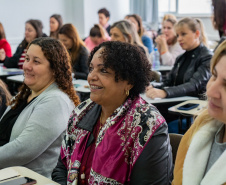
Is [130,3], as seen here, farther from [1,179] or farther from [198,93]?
[1,179]

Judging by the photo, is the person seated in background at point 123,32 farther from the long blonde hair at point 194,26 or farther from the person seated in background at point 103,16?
the person seated in background at point 103,16

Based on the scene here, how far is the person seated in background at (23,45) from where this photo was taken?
5383 mm

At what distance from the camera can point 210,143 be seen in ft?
4.17

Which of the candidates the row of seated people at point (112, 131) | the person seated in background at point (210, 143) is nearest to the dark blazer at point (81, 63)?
the row of seated people at point (112, 131)

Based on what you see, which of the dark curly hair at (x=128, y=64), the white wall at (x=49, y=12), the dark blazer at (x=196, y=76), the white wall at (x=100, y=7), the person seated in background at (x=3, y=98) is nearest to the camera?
the dark curly hair at (x=128, y=64)

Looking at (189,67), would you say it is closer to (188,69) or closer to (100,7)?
(188,69)

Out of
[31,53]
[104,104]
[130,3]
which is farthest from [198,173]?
[130,3]

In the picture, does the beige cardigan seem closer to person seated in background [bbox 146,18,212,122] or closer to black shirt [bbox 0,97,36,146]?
black shirt [bbox 0,97,36,146]

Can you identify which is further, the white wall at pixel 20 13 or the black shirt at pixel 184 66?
the white wall at pixel 20 13

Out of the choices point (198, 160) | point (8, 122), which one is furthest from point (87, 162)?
point (8, 122)

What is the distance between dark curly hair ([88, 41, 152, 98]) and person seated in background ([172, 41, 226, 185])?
1.47 feet

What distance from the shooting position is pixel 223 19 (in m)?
3.34

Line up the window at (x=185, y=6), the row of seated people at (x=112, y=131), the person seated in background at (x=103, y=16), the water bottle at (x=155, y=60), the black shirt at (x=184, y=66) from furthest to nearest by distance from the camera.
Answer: the person seated in background at (x=103, y=16) → the window at (x=185, y=6) → the water bottle at (x=155, y=60) → the black shirt at (x=184, y=66) → the row of seated people at (x=112, y=131)

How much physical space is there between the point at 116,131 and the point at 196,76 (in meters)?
2.00
